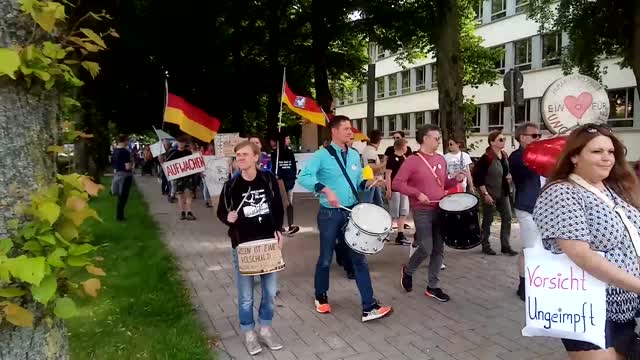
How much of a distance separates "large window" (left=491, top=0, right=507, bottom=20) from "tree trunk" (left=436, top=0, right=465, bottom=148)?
2731cm

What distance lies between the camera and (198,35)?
63.5 feet

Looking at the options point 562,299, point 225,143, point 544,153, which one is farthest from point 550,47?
point 562,299

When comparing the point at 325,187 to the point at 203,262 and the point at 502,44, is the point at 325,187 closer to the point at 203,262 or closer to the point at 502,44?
the point at 203,262

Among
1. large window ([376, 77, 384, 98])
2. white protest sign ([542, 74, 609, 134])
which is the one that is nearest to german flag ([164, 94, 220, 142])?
white protest sign ([542, 74, 609, 134])

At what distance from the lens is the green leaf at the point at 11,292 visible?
2038 mm

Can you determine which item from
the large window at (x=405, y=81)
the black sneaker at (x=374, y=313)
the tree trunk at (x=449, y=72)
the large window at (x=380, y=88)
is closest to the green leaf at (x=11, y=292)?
the black sneaker at (x=374, y=313)

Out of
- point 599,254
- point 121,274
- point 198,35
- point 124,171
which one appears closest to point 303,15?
point 198,35

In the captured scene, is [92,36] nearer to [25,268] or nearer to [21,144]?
[21,144]

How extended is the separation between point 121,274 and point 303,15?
15278mm

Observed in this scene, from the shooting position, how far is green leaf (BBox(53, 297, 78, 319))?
220 cm

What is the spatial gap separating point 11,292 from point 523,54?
3948 cm

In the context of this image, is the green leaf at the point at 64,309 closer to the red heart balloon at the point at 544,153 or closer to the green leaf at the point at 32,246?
the green leaf at the point at 32,246

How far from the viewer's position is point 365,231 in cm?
500

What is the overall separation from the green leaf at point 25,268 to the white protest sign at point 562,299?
6.90ft
